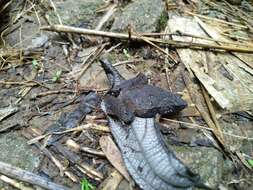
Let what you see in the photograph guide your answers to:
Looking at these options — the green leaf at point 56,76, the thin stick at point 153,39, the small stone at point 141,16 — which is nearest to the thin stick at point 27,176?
the green leaf at point 56,76

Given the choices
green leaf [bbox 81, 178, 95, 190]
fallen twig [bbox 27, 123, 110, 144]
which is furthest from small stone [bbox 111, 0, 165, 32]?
green leaf [bbox 81, 178, 95, 190]

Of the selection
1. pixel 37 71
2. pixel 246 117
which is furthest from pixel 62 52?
pixel 246 117

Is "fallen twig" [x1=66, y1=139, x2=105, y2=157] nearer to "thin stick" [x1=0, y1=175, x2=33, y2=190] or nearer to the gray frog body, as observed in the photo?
the gray frog body

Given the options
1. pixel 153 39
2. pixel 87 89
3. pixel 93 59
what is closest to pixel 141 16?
pixel 153 39

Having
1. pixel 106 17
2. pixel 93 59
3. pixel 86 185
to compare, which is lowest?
pixel 86 185

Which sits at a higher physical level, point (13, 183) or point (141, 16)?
point (141, 16)

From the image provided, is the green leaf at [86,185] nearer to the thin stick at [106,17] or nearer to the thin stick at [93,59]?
the thin stick at [93,59]

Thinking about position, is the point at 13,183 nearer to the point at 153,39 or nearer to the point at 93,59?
the point at 93,59
